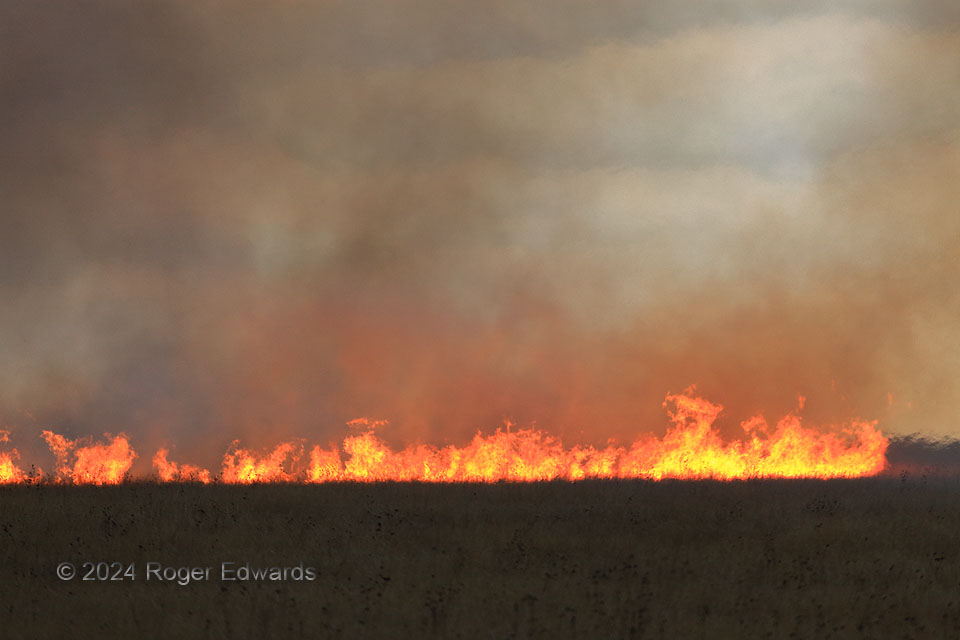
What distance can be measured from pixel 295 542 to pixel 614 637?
7088 millimetres

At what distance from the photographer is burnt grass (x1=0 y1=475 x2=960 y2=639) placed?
12617mm

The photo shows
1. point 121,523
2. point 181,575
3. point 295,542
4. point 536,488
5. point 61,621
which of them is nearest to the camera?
point 61,621

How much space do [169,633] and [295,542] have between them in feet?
16.9

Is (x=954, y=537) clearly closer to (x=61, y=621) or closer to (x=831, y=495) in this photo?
(x=831, y=495)

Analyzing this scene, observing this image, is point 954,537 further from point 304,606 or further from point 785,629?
point 304,606

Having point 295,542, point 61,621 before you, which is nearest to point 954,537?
point 295,542

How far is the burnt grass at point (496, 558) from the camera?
12.6 metres

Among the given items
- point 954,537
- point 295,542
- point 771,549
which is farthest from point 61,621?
point 954,537

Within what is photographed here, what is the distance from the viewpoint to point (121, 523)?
18734 mm

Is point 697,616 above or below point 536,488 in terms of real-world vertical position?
below

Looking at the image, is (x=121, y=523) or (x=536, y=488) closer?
(x=121, y=523)

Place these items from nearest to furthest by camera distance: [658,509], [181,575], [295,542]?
1. [181,575]
2. [295,542]
3. [658,509]

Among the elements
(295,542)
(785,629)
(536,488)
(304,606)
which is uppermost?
(536,488)

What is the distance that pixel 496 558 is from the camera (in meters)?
16.1
